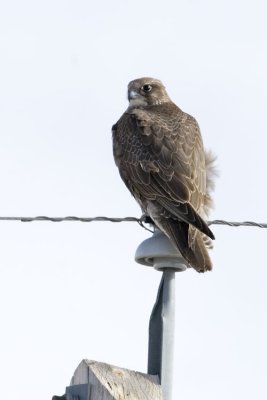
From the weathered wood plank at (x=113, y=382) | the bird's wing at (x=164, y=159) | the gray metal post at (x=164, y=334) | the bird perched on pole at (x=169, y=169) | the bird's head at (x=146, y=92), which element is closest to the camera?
the weathered wood plank at (x=113, y=382)

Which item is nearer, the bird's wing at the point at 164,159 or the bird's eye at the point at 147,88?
the bird's wing at the point at 164,159

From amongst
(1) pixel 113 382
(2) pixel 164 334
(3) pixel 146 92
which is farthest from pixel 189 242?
(3) pixel 146 92

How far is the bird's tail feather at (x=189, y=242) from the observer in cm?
534

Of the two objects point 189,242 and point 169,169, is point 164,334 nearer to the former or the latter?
point 189,242

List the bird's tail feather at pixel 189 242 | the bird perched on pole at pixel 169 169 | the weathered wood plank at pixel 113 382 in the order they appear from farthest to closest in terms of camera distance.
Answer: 1. the bird perched on pole at pixel 169 169
2. the bird's tail feather at pixel 189 242
3. the weathered wood plank at pixel 113 382

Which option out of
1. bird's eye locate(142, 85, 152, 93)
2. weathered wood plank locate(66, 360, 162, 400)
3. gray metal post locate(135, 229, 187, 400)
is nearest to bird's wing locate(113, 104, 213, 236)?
bird's eye locate(142, 85, 152, 93)

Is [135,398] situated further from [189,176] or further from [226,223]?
[189,176]

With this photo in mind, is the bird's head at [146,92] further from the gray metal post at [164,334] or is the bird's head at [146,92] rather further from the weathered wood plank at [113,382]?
the weathered wood plank at [113,382]

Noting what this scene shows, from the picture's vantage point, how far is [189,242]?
5750 millimetres

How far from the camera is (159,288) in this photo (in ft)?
12.0

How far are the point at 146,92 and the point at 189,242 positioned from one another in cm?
305

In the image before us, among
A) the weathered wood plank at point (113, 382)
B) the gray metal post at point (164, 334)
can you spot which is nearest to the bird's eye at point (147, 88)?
the gray metal post at point (164, 334)

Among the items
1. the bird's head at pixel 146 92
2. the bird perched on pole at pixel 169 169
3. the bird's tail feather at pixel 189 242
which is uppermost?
the bird's head at pixel 146 92

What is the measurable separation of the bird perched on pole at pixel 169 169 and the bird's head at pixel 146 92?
1.79 ft
